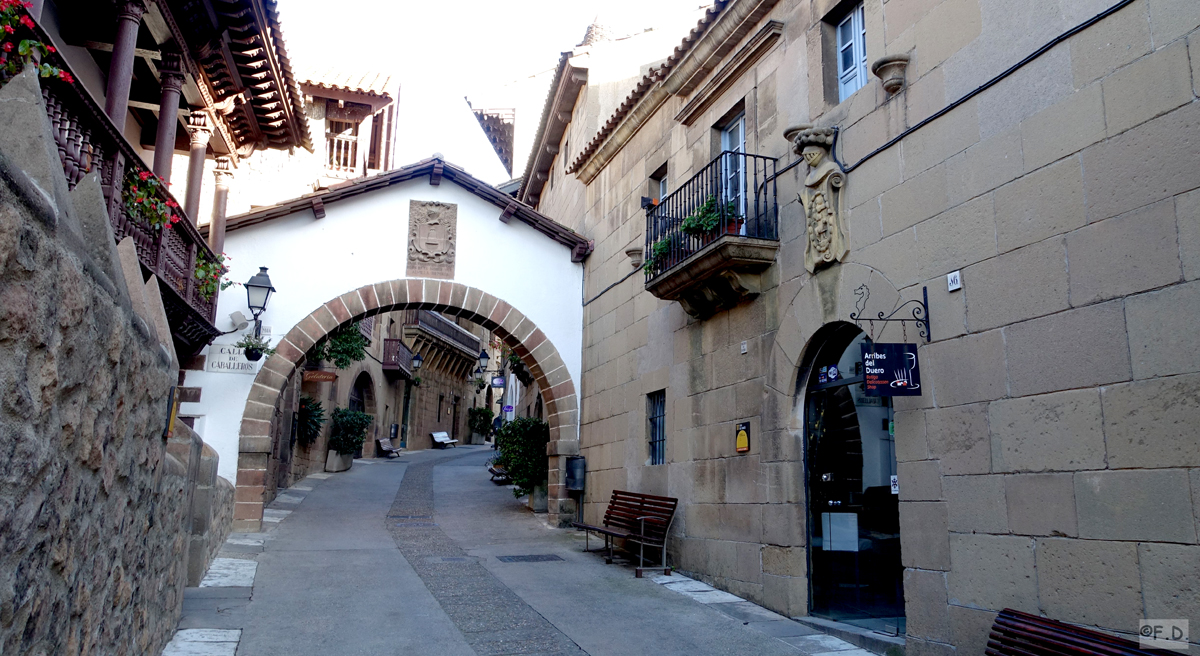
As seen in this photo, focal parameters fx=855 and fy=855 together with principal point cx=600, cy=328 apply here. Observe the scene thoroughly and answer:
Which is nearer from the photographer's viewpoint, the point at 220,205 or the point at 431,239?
the point at 220,205

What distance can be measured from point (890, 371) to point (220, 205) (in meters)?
9.34

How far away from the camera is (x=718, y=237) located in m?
7.40

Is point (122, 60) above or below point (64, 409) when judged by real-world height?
above

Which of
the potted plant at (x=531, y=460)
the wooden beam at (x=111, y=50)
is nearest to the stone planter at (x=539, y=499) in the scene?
the potted plant at (x=531, y=460)

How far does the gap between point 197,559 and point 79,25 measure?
5.32m

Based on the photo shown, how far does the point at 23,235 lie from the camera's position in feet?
6.59

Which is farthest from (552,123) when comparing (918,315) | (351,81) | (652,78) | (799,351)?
(918,315)

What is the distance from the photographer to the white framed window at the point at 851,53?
6.67 m

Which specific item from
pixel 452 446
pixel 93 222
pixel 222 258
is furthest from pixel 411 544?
pixel 452 446

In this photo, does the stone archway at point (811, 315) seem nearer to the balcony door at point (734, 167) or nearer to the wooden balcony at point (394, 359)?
the balcony door at point (734, 167)

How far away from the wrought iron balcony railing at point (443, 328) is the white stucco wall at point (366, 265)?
622 inches

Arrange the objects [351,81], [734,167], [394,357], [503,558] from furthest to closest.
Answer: [394,357], [351,81], [503,558], [734,167]

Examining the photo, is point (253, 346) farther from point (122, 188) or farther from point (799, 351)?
point (799, 351)

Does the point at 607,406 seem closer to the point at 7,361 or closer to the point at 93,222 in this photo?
the point at 93,222
